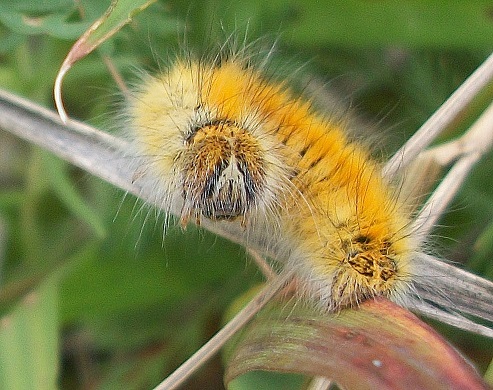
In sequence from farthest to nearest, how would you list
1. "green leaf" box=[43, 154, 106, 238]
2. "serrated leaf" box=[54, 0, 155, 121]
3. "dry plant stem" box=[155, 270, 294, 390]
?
"green leaf" box=[43, 154, 106, 238] → "dry plant stem" box=[155, 270, 294, 390] → "serrated leaf" box=[54, 0, 155, 121]

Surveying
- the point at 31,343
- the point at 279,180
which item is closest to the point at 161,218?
the point at 31,343

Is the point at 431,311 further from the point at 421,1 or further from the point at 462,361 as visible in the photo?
the point at 421,1

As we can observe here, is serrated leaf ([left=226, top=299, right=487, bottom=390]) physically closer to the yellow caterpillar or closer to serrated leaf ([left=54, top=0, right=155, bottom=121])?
the yellow caterpillar

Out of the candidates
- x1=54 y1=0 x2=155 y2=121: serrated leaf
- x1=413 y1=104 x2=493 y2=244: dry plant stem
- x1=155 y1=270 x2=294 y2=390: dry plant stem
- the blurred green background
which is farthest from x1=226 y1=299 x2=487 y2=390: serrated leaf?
the blurred green background

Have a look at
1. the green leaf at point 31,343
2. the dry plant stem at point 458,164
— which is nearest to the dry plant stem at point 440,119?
the dry plant stem at point 458,164

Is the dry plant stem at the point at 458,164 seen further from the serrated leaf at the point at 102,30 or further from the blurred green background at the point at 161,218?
the serrated leaf at the point at 102,30

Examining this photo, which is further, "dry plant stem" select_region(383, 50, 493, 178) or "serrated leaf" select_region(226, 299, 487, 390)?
"dry plant stem" select_region(383, 50, 493, 178)

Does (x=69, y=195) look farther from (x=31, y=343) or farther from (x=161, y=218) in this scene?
(x=31, y=343)
